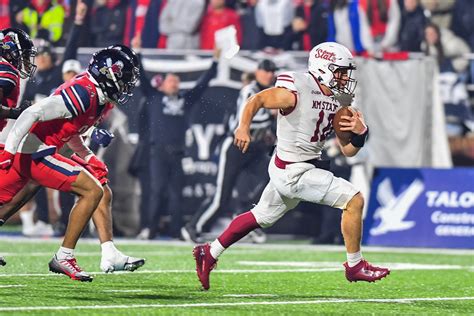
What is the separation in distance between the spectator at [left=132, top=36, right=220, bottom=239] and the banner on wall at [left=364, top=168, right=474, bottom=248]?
83.7 inches

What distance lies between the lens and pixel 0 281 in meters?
8.21

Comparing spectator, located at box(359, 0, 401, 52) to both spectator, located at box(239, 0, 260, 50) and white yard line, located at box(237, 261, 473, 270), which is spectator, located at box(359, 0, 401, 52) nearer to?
spectator, located at box(239, 0, 260, 50)

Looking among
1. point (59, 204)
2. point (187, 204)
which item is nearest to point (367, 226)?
point (187, 204)

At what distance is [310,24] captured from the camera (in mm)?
14469

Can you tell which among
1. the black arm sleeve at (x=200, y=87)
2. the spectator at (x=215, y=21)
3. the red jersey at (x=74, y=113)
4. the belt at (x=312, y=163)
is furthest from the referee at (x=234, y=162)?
the red jersey at (x=74, y=113)

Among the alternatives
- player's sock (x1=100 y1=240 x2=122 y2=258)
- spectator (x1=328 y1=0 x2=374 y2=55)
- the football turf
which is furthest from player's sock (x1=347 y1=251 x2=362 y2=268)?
spectator (x1=328 y1=0 x2=374 y2=55)

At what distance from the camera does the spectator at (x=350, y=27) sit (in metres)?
14.3

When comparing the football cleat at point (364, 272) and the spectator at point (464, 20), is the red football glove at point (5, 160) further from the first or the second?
the spectator at point (464, 20)

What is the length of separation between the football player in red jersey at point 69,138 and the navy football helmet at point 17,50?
886mm

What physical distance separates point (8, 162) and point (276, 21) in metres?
7.36

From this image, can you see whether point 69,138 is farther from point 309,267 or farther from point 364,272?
point 309,267

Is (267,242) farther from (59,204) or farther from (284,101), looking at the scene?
(284,101)

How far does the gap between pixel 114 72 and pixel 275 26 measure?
7.14 metres

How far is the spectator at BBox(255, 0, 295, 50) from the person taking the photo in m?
14.6
